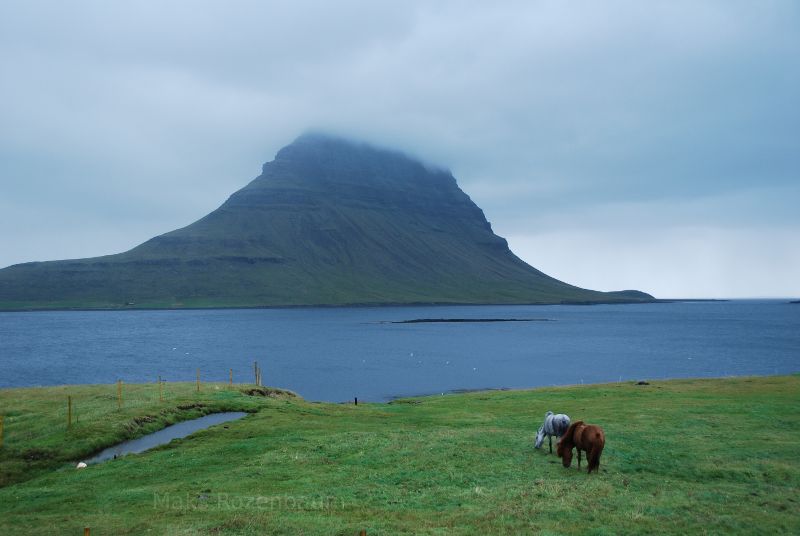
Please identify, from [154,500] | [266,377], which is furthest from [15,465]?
[266,377]

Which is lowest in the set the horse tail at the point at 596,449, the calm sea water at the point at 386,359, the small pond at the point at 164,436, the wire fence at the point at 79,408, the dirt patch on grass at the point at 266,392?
the calm sea water at the point at 386,359

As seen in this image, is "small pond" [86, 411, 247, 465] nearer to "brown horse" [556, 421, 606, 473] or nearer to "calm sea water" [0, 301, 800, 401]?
"brown horse" [556, 421, 606, 473]

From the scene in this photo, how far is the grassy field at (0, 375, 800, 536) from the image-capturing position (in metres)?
18.7

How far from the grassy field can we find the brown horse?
583 millimetres

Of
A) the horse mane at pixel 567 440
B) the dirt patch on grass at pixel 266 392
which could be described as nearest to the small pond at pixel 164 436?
the dirt patch on grass at pixel 266 392

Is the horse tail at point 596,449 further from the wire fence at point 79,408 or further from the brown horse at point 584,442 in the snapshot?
the wire fence at point 79,408

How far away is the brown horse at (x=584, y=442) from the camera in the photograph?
80.4ft

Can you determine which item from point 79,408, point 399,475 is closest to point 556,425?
point 399,475

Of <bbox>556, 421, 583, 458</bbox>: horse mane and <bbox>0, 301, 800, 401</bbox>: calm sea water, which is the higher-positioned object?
<bbox>556, 421, 583, 458</bbox>: horse mane

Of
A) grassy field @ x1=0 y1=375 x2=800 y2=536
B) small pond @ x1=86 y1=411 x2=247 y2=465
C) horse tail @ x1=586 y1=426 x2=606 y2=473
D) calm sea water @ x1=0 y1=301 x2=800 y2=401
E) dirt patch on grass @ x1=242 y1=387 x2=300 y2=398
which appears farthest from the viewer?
calm sea water @ x1=0 y1=301 x2=800 y2=401

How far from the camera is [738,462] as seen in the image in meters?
25.8

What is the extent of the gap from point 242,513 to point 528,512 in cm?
978

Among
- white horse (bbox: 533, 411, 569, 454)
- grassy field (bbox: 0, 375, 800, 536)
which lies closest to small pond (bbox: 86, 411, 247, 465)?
grassy field (bbox: 0, 375, 800, 536)

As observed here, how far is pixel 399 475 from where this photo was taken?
25078 millimetres
